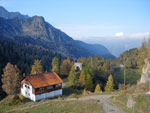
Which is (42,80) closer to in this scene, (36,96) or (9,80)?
(36,96)

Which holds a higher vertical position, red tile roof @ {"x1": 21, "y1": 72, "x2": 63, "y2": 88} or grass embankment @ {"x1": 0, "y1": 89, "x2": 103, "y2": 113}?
red tile roof @ {"x1": 21, "y1": 72, "x2": 63, "y2": 88}

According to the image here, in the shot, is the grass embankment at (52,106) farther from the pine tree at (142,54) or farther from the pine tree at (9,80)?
the pine tree at (142,54)

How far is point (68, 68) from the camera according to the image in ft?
272

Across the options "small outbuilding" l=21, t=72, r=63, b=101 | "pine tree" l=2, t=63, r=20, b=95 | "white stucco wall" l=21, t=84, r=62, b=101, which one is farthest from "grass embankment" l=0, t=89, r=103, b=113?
"pine tree" l=2, t=63, r=20, b=95

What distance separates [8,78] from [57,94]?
18.8 meters

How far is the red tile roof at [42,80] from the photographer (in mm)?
43281

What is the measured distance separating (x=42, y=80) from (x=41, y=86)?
2.96m

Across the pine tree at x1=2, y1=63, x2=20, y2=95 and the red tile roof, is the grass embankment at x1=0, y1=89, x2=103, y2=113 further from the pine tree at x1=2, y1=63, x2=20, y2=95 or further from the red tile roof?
the pine tree at x1=2, y1=63, x2=20, y2=95

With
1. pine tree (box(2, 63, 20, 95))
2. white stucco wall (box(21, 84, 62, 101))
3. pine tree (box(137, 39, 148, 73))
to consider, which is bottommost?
white stucco wall (box(21, 84, 62, 101))

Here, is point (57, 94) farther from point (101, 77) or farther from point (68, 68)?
point (101, 77)

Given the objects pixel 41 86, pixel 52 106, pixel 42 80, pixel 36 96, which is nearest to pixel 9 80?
pixel 42 80

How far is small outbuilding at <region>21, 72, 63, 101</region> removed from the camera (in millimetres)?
42375

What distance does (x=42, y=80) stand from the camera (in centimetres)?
4562

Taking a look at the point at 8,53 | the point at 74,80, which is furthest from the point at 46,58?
the point at 74,80
